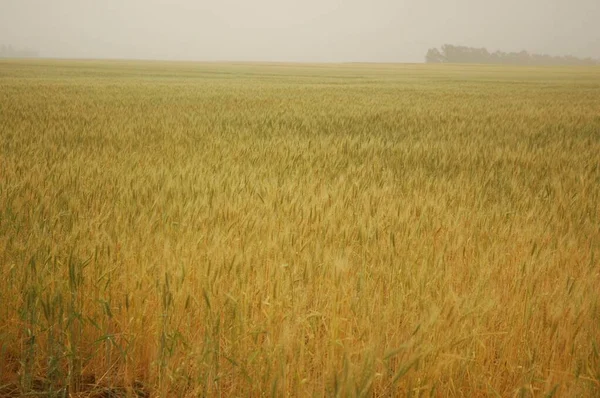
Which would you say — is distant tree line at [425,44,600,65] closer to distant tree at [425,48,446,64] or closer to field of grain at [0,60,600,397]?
distant tree at [425,48,446,64]

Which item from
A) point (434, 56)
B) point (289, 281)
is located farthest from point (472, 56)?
point (289, 281)

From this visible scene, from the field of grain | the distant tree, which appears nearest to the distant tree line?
the distant tree

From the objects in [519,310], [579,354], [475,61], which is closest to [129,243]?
[519,310]

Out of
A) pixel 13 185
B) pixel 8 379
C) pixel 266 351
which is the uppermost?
pixel 13 185

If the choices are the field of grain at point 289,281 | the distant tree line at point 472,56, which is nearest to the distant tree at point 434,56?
the distant tree line at point 472,56

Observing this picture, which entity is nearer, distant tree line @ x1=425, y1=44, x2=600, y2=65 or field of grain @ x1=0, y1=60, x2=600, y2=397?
field of grain @ x1=0, y1=60, x2=600, y2=397

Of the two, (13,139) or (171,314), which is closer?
(171,314)

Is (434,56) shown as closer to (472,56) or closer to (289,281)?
(472,56)

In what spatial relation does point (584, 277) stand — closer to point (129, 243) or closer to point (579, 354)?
point (579, 354)

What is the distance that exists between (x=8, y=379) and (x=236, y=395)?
0.85 m

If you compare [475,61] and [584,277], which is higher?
[475,61]

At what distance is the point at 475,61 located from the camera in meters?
134

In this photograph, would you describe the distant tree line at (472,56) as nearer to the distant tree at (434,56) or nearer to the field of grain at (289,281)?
the distant tree at (434,56)

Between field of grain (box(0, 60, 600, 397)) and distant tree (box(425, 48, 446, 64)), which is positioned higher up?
distant tree (box(425, 48, 446, 64))
